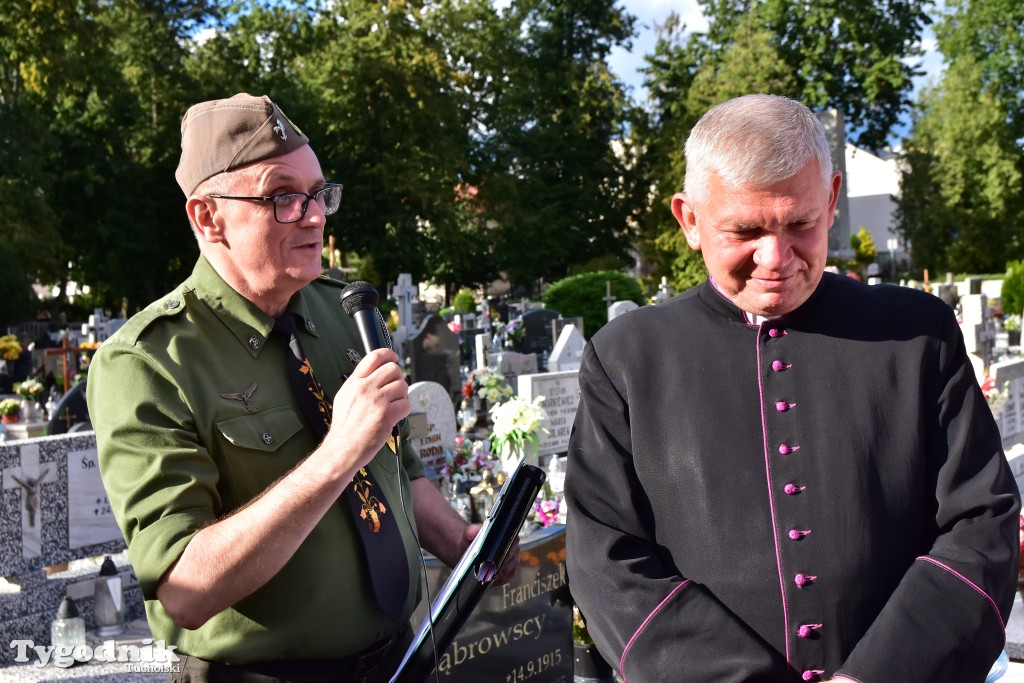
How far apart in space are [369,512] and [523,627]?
1.75m

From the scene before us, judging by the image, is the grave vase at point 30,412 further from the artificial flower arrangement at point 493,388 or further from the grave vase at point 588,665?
the grave vase at point 588,665

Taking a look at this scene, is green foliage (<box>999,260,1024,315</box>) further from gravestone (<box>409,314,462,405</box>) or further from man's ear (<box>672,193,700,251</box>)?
man's ear (<box>672,193,700,251</box>)

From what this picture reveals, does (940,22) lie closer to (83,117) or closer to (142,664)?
(83,117)

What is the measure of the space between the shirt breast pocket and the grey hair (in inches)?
40.6

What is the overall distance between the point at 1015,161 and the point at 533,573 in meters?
39.4

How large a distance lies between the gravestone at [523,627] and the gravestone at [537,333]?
43.1 ft

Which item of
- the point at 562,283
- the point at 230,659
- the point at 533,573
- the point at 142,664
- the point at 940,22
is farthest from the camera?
the point at 940,22

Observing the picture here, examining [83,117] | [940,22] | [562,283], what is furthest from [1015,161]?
[83,117]

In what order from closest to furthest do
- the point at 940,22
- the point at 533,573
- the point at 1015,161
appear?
the point at 533,573 < the point at 1015,161 < the point at 940,22

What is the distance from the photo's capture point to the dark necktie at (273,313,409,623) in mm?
2258

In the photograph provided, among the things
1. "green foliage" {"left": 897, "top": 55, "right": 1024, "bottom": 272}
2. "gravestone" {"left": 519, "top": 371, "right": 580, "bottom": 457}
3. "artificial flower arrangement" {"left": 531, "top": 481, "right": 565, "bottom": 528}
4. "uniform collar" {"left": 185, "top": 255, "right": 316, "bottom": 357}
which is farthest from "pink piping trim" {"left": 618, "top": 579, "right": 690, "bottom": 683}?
"green foliage" {"left": 897, "top": 55, "right": 1024, "bottom": 272}

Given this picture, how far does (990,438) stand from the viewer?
6.00 feet

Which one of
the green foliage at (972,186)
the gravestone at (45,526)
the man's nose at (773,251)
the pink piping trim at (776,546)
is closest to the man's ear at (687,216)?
the man's nose at (773,251)

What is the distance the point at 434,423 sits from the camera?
7801 millimetres
